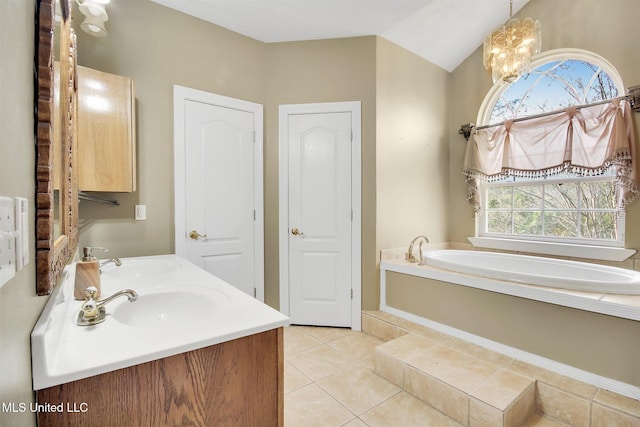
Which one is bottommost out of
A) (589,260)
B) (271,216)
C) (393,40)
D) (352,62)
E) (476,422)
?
(476,422)

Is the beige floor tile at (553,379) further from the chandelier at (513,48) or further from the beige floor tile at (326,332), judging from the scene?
the chandelier at (513,48)

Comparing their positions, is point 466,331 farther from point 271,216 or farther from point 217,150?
point 217,150

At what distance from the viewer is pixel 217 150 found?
2.53 meters

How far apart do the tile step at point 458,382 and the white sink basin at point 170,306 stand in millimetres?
1327

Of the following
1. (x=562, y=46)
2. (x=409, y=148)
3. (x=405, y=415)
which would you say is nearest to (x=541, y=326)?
(x=405, y=415)

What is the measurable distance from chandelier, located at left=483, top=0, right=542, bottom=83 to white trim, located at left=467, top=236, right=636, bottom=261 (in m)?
1.68

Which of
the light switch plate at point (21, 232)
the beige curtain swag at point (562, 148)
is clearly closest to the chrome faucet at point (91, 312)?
the light switch plate at point (21, 232)

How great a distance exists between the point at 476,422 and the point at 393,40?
9.81ft

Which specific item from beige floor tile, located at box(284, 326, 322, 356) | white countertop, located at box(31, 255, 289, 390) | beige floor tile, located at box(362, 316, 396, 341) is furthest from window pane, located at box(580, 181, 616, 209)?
white countertop, located at box(31, 255, 289, 390)

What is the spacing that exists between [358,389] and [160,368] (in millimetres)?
1498

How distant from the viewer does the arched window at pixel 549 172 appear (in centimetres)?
256

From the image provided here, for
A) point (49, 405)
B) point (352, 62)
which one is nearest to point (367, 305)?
point (352, 62)

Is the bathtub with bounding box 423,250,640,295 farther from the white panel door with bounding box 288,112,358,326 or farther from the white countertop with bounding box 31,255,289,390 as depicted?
the white countertop with bounding box 31,255,289,390

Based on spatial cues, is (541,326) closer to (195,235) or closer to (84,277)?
(84,277)
